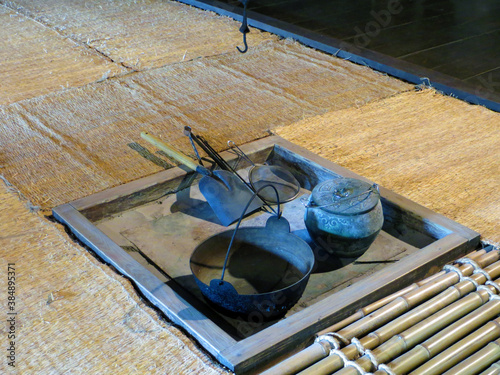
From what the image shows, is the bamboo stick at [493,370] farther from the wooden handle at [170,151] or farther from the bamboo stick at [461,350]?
the wooden handle at [170,151]

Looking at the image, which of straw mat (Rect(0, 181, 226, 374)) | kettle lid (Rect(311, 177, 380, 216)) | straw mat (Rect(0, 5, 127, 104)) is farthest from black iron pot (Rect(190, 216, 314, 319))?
straw mat (Rect(0, 5, 127, 104))

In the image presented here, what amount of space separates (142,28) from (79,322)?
2277 mm

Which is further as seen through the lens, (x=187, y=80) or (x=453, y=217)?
(x=187, y=80)

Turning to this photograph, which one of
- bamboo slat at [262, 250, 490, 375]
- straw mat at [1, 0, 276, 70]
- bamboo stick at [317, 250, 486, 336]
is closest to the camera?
bamboo slat at [262, 250, 490, 375]

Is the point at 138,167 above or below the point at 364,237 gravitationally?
below

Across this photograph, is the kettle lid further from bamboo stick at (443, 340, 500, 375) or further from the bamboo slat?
bamboo stick at (443, 340, 500, 375)

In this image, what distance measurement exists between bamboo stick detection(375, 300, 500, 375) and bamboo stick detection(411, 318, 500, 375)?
0.02 metres

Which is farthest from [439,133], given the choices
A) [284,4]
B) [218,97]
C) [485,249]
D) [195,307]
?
[284,4]

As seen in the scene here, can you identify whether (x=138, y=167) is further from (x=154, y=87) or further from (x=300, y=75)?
(x=300, y=75)

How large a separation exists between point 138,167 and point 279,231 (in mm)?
593

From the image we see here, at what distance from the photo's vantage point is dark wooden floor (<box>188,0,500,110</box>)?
292 cm

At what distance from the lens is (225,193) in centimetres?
172

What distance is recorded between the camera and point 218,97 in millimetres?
2393

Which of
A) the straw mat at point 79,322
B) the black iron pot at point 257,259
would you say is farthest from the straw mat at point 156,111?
the black iron pot at point 257,259
